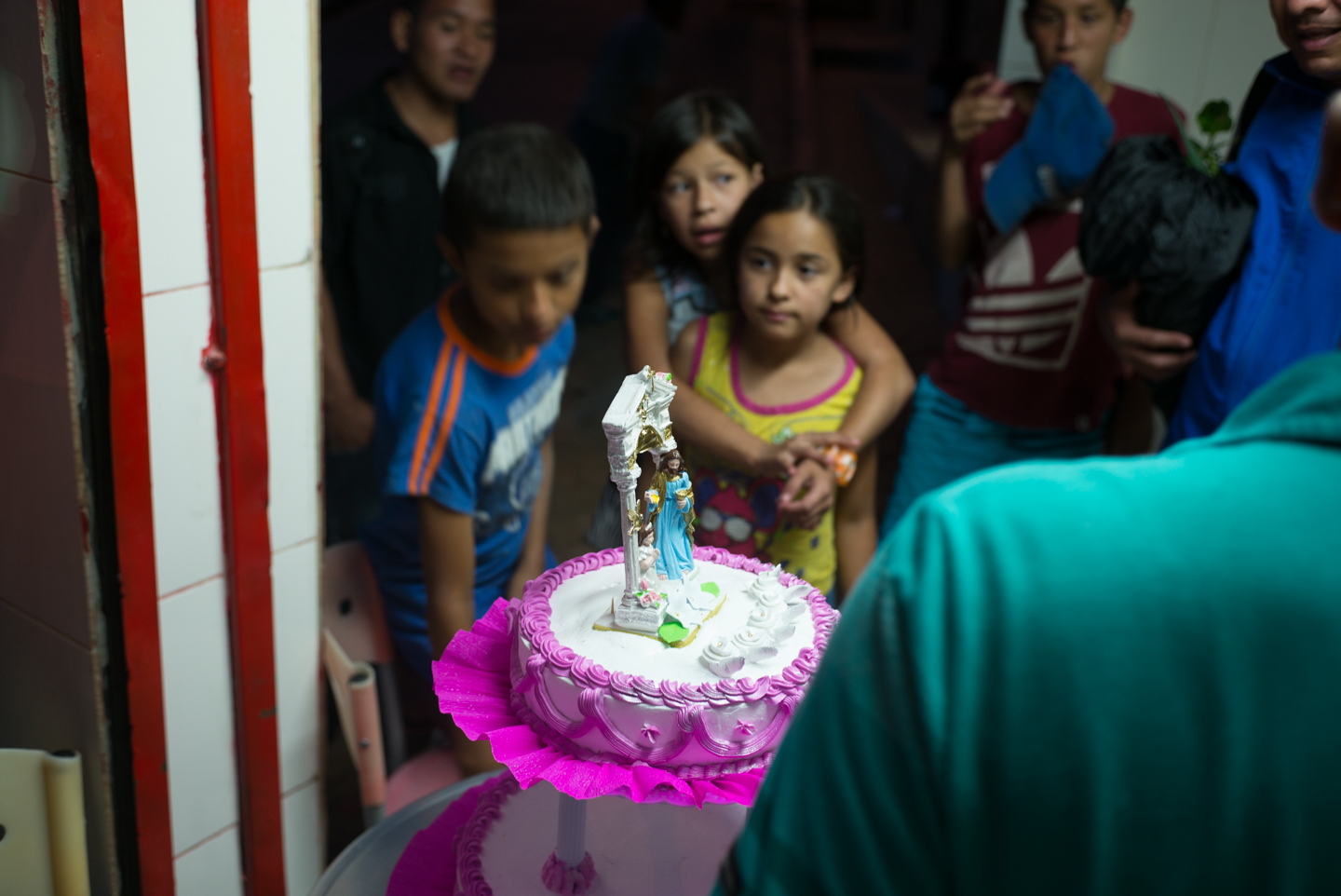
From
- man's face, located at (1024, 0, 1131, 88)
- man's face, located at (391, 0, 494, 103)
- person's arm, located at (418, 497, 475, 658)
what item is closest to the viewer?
person's arm, located at (418, 497, 475, 658)

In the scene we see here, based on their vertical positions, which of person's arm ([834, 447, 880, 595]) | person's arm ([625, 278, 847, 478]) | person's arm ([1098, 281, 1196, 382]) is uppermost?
person's arm ([1098, 281, 1196, 382])

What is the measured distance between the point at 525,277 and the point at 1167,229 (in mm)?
775

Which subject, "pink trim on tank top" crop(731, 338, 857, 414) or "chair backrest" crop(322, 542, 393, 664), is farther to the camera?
"chair backrest" crop(322, 542, 393, 664)

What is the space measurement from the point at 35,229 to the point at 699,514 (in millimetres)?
808

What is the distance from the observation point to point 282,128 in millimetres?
1170

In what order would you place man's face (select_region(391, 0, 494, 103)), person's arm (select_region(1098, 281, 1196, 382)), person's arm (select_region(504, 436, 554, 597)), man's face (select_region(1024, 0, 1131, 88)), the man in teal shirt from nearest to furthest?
the man in teal shirt < person's arm (select_region(1098, 281, 1196, 382)) < man's face (select_region(1024, 0, 1131, 88)) < person's arm (select_region(504, 436, 554, 597)) < man's face (select_region(391, 0, 494, 103))

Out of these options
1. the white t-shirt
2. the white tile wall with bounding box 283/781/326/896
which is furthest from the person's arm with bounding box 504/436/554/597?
the white t-shirt

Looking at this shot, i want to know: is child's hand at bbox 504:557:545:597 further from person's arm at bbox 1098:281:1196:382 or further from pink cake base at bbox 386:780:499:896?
person's arm at bbox 1098:281:1196:382

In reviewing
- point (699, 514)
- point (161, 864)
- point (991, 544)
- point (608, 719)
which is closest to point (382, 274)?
point (699, 514)

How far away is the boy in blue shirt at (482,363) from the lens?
139cm

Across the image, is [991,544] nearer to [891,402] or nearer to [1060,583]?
[1060,583]

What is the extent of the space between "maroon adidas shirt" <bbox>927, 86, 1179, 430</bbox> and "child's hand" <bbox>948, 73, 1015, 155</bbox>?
16 millimetres

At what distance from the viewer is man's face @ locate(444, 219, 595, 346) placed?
1.38 meters

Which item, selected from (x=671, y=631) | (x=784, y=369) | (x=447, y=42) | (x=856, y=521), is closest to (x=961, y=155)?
(x=784, y=369)
